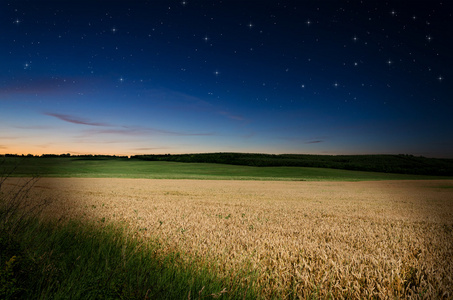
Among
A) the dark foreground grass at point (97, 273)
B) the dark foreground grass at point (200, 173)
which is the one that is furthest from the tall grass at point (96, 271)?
the dark foreground grass at point (200, 173)

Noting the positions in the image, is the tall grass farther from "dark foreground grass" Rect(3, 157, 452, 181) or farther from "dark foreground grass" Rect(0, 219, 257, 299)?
"dark foreground grass" Rect(3, 157, 452, 181)

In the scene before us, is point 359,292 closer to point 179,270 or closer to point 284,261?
point 284,261

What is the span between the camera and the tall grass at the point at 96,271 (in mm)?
2893

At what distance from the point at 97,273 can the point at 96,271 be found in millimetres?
261

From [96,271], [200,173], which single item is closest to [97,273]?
[96,271]

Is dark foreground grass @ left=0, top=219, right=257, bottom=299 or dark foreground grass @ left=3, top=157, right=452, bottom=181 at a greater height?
dark foreground grass @ left=0, top=219, right=257, bottom=299

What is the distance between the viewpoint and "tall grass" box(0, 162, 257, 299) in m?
2.89

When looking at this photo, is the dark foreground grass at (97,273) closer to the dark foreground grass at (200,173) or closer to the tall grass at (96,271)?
the tall grass at (96,271)

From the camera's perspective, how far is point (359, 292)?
11.9 ft

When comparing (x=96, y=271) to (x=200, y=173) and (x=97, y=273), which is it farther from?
(x=200, y=173)

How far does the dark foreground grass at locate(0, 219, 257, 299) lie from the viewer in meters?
2.88

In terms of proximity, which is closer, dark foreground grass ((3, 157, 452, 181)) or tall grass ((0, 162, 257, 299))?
tall grass ((0, 162, 257, 299))

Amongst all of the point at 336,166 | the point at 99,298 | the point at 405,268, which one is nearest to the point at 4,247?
the point at 99,298

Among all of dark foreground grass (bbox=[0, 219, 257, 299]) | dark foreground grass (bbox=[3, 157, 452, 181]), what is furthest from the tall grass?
dark foreground grass (bbox=[3, 157, 452, 181])
